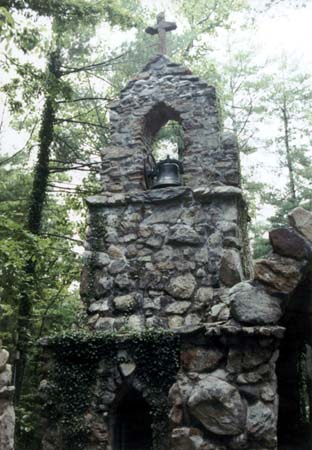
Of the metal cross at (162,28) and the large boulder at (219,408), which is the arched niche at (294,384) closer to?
the large boulder at (219,408)

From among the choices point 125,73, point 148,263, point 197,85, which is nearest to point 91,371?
point 148,263

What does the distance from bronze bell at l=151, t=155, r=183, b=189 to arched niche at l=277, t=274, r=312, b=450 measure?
2399mm

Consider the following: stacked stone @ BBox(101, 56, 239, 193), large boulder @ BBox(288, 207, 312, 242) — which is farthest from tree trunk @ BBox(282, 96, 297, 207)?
large boulder @ BBox(288, 207, 312, 242)

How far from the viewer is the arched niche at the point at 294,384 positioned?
521 cm

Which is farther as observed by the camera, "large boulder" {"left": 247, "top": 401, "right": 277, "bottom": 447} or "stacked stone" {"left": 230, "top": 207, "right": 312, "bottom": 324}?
"stacked stone" {"left": 230, "top": 207, "right": 312, "bottom": 324}

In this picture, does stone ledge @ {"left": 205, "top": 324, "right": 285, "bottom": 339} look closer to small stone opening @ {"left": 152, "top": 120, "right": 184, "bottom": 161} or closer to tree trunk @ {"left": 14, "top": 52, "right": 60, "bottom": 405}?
tree trunk @ {"left": 14, "top": 52, "right": 60, "bottom": 405}

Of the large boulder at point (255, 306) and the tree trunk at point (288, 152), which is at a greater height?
the tree trunk at point (288, 152)

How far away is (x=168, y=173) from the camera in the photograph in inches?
250

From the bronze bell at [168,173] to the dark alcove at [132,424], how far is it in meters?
2.69

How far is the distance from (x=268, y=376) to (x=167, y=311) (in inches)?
78.7

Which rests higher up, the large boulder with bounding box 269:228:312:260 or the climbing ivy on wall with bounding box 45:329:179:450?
the large boulder with bounding box 269:228:312:260

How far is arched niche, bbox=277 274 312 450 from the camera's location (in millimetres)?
5207

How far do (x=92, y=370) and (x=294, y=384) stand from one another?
2729mm

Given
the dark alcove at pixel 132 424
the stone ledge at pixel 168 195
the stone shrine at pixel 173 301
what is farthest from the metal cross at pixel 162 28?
the dark alcove at pixel 132 424
